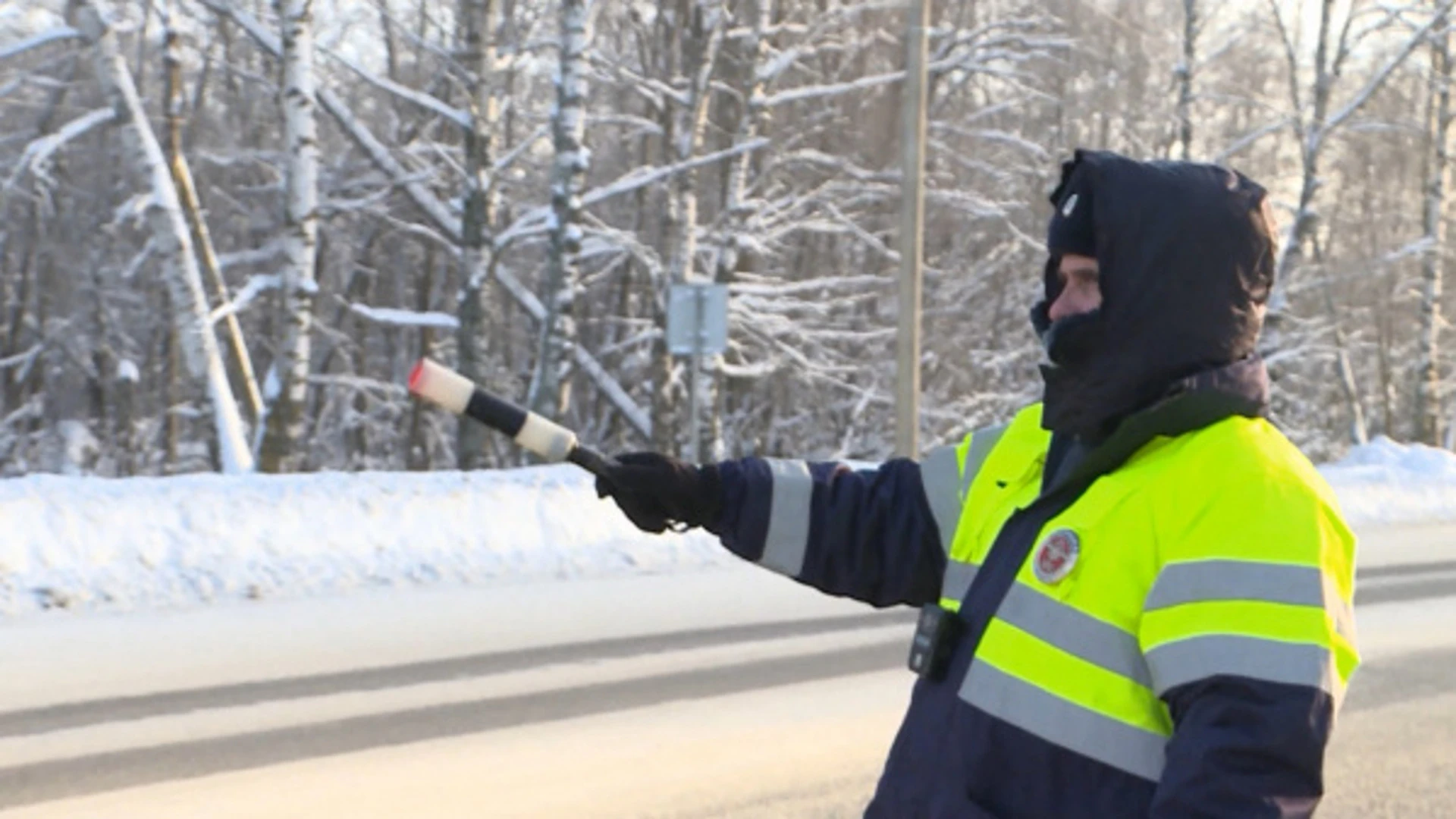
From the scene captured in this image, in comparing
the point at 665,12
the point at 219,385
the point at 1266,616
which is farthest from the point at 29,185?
the point at 1266,616

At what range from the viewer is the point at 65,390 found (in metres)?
30.1

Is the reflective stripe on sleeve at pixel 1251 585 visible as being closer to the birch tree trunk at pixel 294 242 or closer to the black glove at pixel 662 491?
the black glove at pixel 662 491

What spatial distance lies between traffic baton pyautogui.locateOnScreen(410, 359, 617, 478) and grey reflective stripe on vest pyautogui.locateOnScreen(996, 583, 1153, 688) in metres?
0.82

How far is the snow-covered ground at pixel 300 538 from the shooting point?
9.52 metres

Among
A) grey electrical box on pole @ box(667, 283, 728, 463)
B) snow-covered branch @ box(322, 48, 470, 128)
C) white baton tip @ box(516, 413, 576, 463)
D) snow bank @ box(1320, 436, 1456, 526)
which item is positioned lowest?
snow bank @ box(1320, 436, 1456, 526)

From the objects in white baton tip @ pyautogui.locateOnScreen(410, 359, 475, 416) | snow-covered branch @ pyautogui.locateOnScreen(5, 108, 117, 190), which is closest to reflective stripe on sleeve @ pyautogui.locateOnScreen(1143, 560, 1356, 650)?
white baton tip @ pyautogui.locateOnScreen(410, 359, 475, 416)

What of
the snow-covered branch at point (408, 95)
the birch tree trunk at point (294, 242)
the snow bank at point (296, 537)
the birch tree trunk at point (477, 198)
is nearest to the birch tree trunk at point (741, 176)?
the birch tree trunk at point (477, 198)

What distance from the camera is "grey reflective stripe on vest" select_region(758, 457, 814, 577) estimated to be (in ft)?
8.59

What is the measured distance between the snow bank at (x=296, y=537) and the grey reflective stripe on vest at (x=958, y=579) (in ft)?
25.9

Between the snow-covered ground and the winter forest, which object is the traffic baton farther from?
the winter forest

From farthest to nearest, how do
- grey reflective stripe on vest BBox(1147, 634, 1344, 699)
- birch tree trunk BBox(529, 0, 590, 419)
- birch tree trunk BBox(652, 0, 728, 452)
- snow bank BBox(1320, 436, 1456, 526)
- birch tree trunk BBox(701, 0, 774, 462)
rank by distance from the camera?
birch tree trunk BBox(701, 0, 774, 462), birch tree trunk BBox(652, 0, 728, 452), snow bank BBox(1320, 436, 1456, 526), birch tree trunk BBox(529, 0, 590, 419), grey reflective stripe on vest BBox(1147, 634, 1344, 699)

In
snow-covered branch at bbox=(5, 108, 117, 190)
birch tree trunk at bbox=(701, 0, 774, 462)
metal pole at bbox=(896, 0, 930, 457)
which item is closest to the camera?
metal pole at bbox=(896, 0, 930, 457)

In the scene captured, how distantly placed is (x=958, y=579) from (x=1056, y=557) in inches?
11.0

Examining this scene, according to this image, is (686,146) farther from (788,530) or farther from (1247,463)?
(1247,463)
